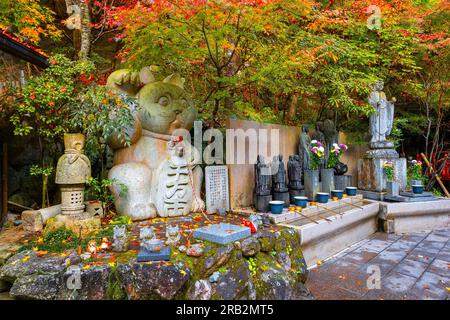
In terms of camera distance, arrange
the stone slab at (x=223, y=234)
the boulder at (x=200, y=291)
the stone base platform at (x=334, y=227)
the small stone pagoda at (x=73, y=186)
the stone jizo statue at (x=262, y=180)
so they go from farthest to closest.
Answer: the stone jizo statue at (x=262, y=180), the stone base platform at (x=334, y=227), the small stone pagoda at (x=73, y=186), the stone slab at (x=223, y=234), the boulder at (x=200, y=291)

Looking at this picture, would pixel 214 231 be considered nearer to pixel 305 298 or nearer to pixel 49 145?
pixel 305 298

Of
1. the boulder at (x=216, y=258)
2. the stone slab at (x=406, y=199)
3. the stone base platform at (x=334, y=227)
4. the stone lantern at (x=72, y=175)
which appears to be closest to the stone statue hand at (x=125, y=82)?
the stone lantern at (x=72, y=175)

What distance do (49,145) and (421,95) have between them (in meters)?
13.0

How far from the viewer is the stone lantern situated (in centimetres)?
437

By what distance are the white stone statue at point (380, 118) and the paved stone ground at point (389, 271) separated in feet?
11.7

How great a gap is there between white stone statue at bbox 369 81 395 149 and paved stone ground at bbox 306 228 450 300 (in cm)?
356

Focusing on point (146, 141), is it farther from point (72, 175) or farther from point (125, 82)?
point (72, 175)

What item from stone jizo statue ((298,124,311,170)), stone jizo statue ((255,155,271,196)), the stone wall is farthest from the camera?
stone jizo statue ((298,124,311,170))

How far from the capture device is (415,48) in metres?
10.1

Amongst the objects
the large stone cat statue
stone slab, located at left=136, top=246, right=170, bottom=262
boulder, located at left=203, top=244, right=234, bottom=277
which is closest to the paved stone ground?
boulder, located at left=203, top=244, right=234, bottom=277

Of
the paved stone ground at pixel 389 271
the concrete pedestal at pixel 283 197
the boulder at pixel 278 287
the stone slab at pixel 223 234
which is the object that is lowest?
the paved stone ground at pixel 389 271

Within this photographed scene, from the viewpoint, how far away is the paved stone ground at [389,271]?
429 cm

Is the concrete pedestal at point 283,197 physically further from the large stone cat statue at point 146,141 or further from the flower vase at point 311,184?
the large stone cat statue at point 146,141

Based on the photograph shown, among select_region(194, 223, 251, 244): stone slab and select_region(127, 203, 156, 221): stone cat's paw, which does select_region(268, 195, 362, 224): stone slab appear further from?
select_region(127, 203, 156, 221): stone cat's paw
